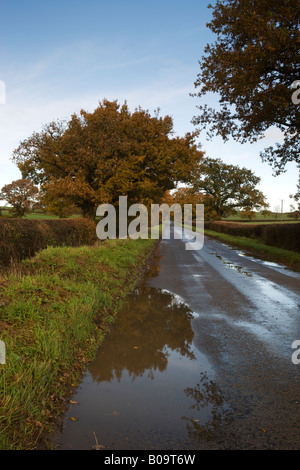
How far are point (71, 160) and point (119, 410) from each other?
2040cm

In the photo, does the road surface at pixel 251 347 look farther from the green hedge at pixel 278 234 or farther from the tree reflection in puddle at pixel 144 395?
the green hedge at pixel 278 234

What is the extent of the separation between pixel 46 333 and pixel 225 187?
6463 centimetres

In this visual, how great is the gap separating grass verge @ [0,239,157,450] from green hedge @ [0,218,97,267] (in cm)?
55

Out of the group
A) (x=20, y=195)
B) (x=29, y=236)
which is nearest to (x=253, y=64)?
(x=29, y=236)

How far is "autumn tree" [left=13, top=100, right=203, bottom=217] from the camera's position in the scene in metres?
21.7

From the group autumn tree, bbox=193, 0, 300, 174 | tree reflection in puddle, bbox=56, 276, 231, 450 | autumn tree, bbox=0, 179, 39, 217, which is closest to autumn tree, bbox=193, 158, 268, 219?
autumn tree, bbox=0, 179, 39, 217

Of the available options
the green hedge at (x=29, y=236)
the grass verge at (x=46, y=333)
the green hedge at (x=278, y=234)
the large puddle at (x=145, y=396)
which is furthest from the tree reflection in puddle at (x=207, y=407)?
the green hedge at (x=278, y=234)

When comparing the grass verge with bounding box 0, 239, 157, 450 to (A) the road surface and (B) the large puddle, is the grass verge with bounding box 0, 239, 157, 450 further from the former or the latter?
(A) the road surface

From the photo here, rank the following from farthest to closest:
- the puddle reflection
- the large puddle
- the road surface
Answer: the puddle reflection < the road surface < the large puddle

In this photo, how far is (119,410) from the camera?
133 inches

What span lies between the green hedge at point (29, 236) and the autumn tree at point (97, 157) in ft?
26.6

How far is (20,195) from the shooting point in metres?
57.3

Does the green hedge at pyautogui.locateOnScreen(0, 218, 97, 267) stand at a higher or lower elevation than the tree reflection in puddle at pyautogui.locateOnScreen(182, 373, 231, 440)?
higher

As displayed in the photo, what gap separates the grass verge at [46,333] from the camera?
10.0ft
